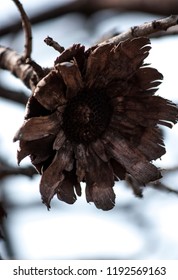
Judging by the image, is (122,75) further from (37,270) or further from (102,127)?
(37,270)

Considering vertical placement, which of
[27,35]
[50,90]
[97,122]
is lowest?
[97,122]

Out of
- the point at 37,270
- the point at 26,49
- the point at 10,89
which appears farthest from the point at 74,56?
the point at 10,89

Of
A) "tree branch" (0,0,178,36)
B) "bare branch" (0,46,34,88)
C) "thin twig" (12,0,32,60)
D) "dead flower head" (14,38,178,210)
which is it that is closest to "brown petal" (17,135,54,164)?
"dead flower head" (14,38,178,210)

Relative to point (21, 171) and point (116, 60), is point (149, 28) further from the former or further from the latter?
point (21, 171)

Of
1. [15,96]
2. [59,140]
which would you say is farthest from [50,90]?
[15,96]

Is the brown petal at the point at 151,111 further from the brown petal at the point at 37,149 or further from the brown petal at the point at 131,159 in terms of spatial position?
the brown petal at the point at 37,149
